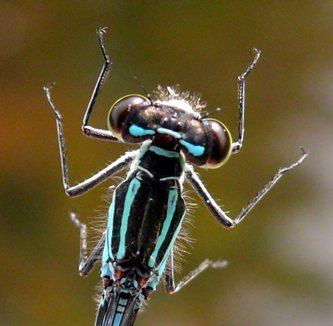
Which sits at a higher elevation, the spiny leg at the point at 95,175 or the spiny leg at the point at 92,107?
the spiny leg at the point at 92,107

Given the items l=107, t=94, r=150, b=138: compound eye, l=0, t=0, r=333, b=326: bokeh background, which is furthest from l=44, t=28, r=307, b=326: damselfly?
l=0, t=0, r=333, b=326: bokeh background

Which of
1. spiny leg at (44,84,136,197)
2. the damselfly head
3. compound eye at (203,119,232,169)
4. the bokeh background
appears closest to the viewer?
the damselfly head

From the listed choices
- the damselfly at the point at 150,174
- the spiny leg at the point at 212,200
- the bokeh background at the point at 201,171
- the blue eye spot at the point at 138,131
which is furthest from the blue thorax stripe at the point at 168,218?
the bokeh background at the point at 201,171

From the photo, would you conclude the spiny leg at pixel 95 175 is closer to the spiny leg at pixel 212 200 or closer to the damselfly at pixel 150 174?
the damselfly at pixel 150 174

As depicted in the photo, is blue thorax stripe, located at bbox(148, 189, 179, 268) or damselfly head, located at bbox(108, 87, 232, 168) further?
blue thorax stripe, located at bbox(148, 189, 179, 268)

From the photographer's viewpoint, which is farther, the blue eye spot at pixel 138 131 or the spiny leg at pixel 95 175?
the spiny leg at pixel 95 175

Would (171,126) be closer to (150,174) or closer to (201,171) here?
(150,174)

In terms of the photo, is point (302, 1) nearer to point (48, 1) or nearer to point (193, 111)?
point (48, 1)

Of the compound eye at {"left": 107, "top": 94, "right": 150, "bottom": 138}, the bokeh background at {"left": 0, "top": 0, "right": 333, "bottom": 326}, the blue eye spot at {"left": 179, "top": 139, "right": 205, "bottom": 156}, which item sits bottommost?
the blue eye spot at {"left": 179, "top": 139, "right": 205, "bottom": 156}

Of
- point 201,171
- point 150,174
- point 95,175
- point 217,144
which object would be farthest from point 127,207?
point 201,171

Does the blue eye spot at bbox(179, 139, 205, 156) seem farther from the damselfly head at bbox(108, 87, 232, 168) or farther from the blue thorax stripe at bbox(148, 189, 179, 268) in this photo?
the blue thorax stripe at bbox(148, 189, 179, 268)
